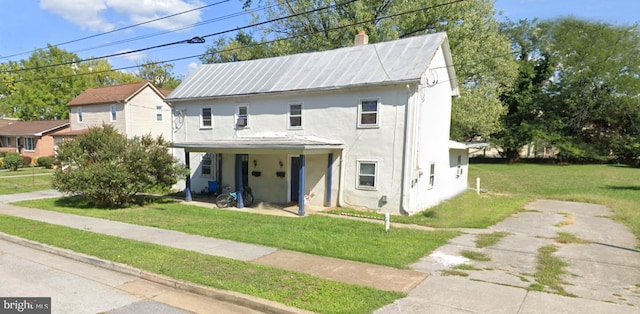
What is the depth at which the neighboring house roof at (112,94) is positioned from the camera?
29266 mm

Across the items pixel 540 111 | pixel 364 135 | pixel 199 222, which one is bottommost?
pixel 199 222

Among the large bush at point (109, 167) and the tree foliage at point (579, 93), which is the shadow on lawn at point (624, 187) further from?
the large bush at point (109, 167)

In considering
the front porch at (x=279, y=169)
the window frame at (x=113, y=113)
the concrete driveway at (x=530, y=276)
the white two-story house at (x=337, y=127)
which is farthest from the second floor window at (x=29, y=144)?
the concrete driveway at (x=530, y=276)

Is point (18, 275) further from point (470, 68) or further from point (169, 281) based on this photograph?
point (470, 68)

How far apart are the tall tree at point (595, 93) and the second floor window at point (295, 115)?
31365 millimetres

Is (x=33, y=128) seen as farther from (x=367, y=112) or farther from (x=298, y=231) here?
(x=298, y=231)

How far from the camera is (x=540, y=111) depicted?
126 ft

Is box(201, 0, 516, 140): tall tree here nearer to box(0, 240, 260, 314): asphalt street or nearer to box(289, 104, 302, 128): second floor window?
box(289, 104, 302, 128): second floor window

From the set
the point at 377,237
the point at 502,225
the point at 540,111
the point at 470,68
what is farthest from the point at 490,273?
the point at 540,111

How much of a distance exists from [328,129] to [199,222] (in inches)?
245

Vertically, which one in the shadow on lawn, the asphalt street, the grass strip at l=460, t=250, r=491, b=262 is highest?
the grass strip at l=460, t=250, r=491, b=262

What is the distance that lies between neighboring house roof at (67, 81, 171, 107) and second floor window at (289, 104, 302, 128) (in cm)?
1923

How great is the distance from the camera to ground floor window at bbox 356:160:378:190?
13734 mm

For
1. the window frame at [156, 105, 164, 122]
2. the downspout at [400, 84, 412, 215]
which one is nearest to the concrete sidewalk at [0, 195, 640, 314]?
the downspout at [400, 84, 412, 215]
